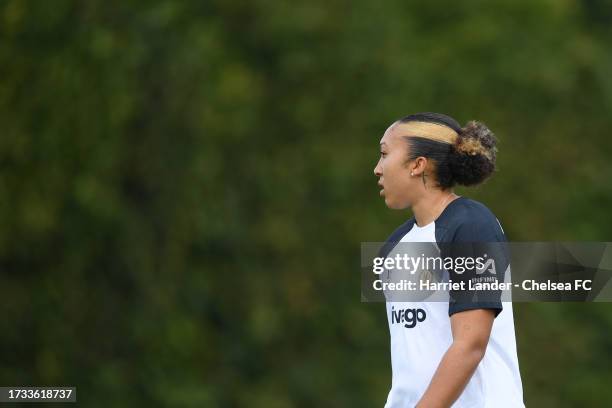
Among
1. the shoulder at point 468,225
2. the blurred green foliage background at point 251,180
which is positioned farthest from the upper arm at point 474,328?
the blurred green foliage background at point 251,180

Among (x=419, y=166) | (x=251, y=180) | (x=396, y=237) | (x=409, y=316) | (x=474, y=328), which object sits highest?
(x=251, y=180)

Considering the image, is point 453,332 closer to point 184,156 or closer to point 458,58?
point 184,156

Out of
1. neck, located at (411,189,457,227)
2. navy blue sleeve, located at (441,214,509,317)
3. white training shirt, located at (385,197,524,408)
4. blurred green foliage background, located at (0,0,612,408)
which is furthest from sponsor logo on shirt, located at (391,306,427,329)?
blurred green foliage background, located at (0,0,612,408)

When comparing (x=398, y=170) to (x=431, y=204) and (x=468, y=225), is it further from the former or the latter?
(x=468, y=225)

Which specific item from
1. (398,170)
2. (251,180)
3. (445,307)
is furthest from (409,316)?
(251,180)

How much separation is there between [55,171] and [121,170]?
37.9 inches

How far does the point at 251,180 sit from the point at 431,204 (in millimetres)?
11744

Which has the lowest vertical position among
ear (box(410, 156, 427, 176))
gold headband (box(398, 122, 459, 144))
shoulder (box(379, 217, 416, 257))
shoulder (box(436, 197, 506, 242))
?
shoulder (box(436, 197, 506, 242))

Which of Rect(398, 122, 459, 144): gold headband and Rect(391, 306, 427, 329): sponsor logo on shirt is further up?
Rect(398, 122, 459, 144): gold headband

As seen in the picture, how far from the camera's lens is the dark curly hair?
3783 millimetres

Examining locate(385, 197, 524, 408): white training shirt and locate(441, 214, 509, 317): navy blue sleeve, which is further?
locate(385, 197, 524, 408): white training shirt

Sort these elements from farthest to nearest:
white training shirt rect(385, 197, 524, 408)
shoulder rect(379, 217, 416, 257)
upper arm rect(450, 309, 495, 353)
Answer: shoulder rect(379, 217, 416, 257)
white training shirt rect(385, 197, 524, 408)
upper arm rect(450, 309, 495, 353)

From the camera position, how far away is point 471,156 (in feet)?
12.4

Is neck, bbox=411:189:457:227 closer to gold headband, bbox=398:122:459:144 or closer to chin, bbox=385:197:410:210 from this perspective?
chin, bbox=385:197:410:210
